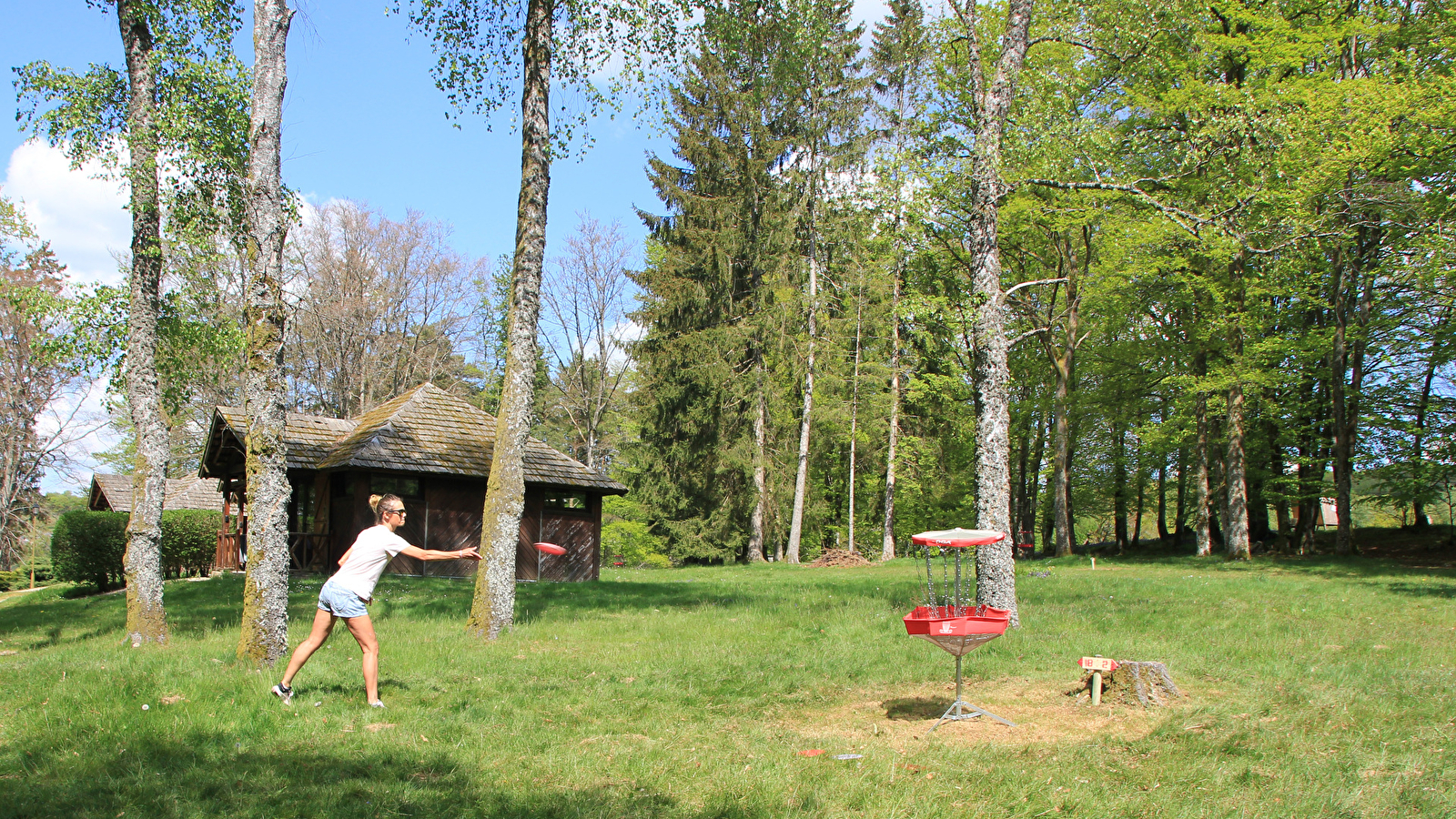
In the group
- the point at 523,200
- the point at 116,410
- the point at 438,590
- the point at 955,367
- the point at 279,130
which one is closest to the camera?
the point at 279,130

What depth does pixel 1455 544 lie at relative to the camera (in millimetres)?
24812

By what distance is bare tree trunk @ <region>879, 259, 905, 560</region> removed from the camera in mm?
33344

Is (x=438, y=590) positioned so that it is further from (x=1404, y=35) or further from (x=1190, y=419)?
(x=1404, y=35)

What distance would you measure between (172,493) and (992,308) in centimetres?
3706

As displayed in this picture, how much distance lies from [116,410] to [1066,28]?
4034 cm

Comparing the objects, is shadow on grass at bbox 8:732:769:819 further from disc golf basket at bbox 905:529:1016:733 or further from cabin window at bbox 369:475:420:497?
cabin window at bbox 369:475:420:497

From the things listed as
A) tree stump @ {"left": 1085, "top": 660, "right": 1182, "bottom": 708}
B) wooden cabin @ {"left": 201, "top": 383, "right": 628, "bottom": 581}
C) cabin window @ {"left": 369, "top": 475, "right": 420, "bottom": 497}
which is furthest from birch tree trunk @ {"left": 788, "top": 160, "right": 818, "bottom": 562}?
tree stump @ {"left": 1085, "top": 660, "right": 1182, "bottom": 708}

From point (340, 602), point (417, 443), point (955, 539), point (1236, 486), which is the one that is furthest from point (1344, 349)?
point (340, 602)

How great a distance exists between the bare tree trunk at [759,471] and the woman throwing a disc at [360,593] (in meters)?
25.3

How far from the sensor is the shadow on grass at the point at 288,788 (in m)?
4.94

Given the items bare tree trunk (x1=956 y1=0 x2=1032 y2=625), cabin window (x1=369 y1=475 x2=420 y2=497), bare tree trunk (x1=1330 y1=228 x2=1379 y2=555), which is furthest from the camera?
bare tree trunk (x1=1330 y1=228 x2=1379 y2=555)

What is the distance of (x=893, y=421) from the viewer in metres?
34.1

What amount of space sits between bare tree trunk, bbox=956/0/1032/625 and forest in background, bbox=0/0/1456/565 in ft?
0.91

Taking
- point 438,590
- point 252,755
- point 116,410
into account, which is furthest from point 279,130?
point 116,410
